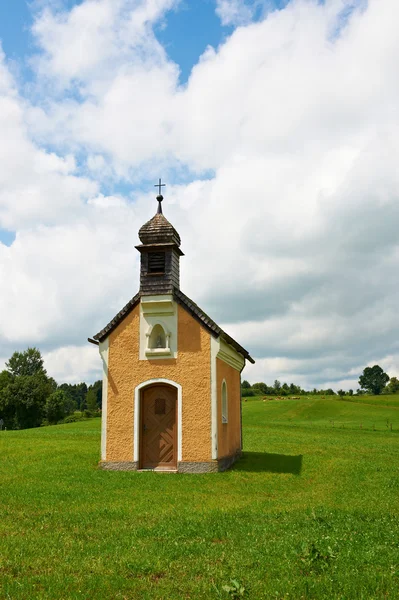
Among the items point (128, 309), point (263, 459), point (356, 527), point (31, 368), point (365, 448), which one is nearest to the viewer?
point (356, 527)

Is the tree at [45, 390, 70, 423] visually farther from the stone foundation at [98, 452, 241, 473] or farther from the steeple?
the steeple

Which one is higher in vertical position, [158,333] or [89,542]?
[158,333]

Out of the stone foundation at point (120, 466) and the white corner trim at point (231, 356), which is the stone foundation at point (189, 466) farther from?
the white corner trim at point (231, 356)

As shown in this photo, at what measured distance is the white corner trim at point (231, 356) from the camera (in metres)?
17.7

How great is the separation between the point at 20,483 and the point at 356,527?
8870 mm

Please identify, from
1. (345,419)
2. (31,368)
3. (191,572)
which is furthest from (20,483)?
(31,368)

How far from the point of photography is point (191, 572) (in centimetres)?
686

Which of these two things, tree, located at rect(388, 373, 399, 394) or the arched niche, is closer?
the arched niche

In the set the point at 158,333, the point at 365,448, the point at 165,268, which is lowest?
the point at 365,448

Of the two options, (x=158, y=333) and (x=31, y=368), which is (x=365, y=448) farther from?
(x=31, y=368)

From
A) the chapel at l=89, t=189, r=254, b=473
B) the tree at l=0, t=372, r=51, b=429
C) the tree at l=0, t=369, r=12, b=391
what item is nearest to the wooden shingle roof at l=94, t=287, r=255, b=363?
the chapel at l=89, t=189, r=254, b=473

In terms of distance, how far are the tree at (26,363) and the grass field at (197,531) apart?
62.8m

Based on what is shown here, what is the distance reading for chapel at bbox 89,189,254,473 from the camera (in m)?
16.5

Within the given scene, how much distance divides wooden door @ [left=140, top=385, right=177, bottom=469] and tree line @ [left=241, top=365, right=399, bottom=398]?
7453 centimetres
